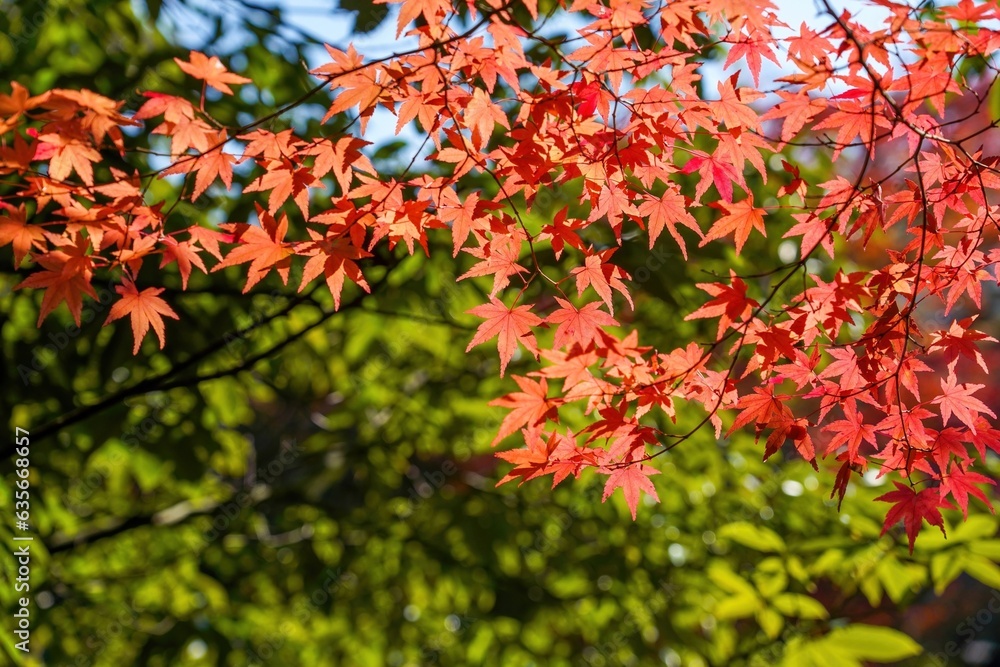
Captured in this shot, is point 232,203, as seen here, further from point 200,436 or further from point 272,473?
point 272,473

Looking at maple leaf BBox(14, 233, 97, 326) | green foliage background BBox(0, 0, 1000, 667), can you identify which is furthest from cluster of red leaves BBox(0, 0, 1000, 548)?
green foliage background BBox(0, 0, 1000, 667)

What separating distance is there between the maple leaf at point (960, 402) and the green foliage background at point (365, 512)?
0.72m

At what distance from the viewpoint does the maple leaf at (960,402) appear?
4.37ft

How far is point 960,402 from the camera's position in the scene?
1.36m

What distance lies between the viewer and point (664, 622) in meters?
2.76

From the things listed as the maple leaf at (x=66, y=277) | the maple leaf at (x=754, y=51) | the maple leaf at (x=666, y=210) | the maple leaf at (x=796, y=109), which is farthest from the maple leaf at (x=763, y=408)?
the maple leaf at (x=66, y=277)

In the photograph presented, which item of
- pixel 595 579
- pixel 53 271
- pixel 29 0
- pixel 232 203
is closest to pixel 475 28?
pixel 53 271

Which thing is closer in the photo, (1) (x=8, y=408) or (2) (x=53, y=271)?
(2) (x=53, y=271)

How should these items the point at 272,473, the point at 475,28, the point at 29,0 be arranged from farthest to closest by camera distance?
1. the point at 272,473
2. the point at 29,0
3. the point at 475,28

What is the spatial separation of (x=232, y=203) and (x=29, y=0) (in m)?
0.83

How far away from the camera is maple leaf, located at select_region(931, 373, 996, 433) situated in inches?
52.4

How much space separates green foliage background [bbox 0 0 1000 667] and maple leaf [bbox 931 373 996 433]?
72 cm

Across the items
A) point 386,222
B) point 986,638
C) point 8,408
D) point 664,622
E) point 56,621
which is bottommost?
point 986,638

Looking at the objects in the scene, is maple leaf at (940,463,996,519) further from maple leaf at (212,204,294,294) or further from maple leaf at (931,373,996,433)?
maple leaf at (212,204,294,294)
